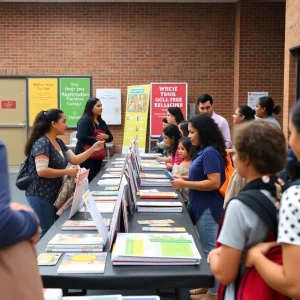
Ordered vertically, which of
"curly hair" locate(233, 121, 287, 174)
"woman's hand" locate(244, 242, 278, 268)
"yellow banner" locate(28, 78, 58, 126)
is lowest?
"woman's hand" locate(244, 242, 278, 268)

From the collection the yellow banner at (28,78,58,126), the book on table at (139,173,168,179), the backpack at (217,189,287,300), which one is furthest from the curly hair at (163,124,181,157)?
the yellow banner at (28,78,58,126)

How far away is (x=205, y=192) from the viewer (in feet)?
11.2

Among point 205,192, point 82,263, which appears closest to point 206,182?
point 205,192

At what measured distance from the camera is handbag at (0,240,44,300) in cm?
127

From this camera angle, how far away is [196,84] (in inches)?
396

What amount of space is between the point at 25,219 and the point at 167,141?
421 cm

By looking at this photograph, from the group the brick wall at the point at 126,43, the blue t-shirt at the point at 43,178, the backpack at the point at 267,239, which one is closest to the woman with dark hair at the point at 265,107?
the blue t-shirt at the point at 43,178

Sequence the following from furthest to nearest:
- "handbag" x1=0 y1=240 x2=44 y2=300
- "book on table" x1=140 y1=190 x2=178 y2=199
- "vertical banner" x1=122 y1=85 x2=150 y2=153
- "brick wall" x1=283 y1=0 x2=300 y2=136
A: "vertical banner" x1=122 y1=85 x2=150 y2=153 < "brick wall" x1=283 y1=0 x2=300 y2=136 < "book on table" x1=140 y1=190 x2=178 y2=199 < "handbag" x1=0 y1=240 x2=44 y2=300

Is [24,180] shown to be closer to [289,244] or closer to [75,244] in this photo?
[75,244]

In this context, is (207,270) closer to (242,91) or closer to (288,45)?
(288,45)

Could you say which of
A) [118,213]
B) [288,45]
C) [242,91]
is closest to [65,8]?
[242,91]

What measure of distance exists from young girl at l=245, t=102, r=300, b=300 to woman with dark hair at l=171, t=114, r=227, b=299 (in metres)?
1.84

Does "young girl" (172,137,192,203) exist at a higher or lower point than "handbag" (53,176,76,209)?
higher

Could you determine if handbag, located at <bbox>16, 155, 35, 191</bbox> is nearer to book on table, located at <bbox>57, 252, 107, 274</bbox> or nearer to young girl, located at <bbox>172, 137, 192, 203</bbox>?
young girl, located at <bbox>172, 137, 192, 203</bbox>
